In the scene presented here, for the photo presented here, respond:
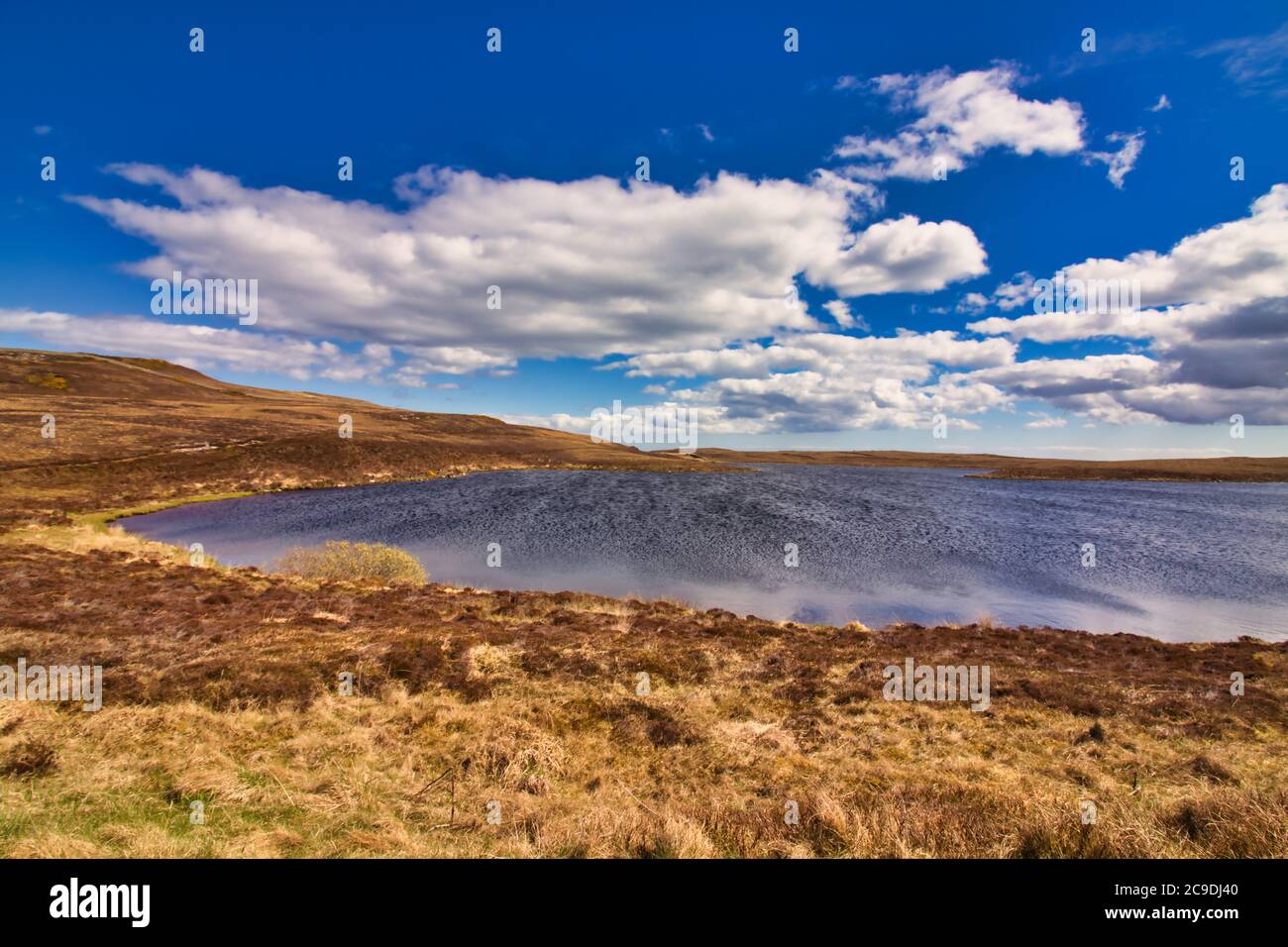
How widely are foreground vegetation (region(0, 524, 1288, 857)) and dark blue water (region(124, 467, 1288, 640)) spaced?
6.90 meters

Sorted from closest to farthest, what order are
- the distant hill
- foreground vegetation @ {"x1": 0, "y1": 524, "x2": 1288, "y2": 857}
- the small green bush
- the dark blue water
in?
foreground vegetation @ {"x1": 0, "y1": 524, "x2": 1288, "y2": 857} → the dark blue water → the small green bush → the distant hill

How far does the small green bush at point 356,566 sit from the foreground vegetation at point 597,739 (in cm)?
702

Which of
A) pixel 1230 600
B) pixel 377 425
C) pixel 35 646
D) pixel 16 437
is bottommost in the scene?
pixel 1230 600

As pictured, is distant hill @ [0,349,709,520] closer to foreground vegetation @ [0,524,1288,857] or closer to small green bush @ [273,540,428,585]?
small green bush @ [273,540,428,585]

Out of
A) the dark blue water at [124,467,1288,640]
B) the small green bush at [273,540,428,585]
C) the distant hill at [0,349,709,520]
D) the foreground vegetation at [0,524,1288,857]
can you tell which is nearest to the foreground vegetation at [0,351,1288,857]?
the foreground vegetation at [0,524,1288,857]

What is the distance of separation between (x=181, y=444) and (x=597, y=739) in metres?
97.4

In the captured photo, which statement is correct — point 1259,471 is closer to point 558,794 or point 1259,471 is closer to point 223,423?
point 558,794

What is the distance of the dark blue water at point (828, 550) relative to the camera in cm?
2838

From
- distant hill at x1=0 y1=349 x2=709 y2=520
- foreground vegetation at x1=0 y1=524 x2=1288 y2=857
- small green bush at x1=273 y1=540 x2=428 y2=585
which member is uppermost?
distant hill at x1=0 y1=349 x2=709 y2=520

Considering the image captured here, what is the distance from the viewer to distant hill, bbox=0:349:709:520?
59.1 metres

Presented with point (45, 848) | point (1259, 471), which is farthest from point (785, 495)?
point (1259, 471)

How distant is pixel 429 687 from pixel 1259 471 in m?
269

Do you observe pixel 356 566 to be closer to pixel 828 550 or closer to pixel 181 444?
pixel 828 550
